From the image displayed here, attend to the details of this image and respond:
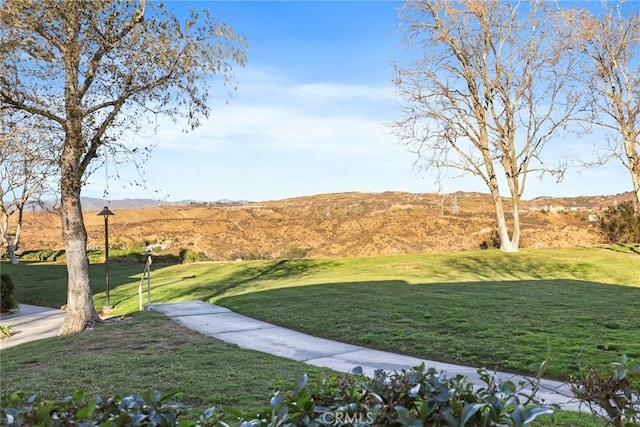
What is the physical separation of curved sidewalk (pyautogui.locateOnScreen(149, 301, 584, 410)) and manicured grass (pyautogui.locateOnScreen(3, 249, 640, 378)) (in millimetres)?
308

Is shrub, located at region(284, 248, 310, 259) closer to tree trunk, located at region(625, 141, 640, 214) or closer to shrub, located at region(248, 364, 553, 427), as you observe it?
tree trunk, located at region(625, 141, 640, 214)

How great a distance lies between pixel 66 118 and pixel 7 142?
46.0 inches

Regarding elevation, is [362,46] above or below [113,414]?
above

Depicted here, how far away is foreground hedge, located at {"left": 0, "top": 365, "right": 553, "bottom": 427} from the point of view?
146 cm

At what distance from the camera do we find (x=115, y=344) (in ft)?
24.2

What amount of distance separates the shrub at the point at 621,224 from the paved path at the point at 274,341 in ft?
62.7

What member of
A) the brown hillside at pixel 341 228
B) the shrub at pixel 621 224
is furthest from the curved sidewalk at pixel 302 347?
the shrub at pixel 621 224

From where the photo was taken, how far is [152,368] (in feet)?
18.3

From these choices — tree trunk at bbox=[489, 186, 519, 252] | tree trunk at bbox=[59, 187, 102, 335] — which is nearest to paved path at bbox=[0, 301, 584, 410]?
tree trunk at bbox=[59, 187, 102, 335]

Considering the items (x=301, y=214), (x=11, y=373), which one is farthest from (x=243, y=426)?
(x=301, y=214)

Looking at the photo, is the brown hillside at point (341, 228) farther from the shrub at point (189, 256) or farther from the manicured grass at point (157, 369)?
the manicured grass at point (157, 369)

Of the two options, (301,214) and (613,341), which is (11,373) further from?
(301,214)

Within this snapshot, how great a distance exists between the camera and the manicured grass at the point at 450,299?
6566mm

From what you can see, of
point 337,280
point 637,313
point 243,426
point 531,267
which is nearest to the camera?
point 243,426
